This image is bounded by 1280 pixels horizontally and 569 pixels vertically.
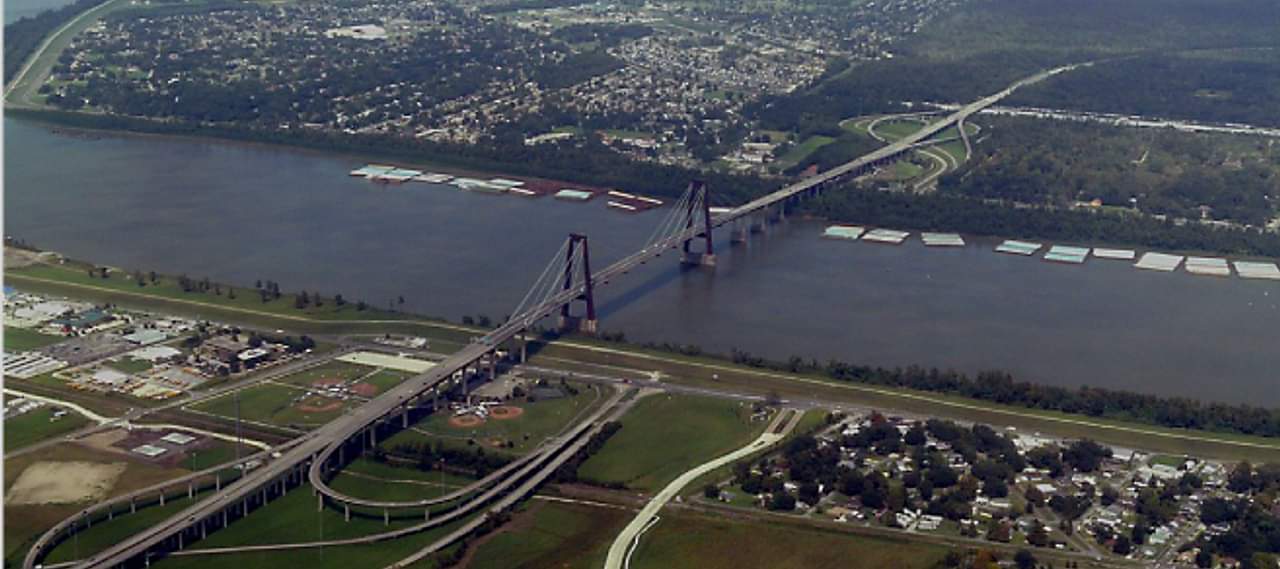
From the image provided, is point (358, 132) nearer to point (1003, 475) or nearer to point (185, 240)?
point (185, 240)

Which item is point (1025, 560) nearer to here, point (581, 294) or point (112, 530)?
point (112, 530)

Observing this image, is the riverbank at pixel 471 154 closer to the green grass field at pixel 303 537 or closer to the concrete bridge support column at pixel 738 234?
the concrete bridge support column at pixel 738 234

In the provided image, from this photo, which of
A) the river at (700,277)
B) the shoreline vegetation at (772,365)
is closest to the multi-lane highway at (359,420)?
the river at (700,277)

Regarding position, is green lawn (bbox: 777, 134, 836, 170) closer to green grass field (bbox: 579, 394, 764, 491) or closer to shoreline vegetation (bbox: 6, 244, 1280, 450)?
shoreline vegetation (bbox: 6, 244, 1280, 450)

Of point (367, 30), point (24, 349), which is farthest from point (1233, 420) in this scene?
point (367, 30)

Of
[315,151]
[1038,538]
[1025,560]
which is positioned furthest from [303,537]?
[315,151]

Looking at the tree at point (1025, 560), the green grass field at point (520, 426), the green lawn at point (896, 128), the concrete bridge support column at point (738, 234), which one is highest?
the green lawn at point (896, 128)
